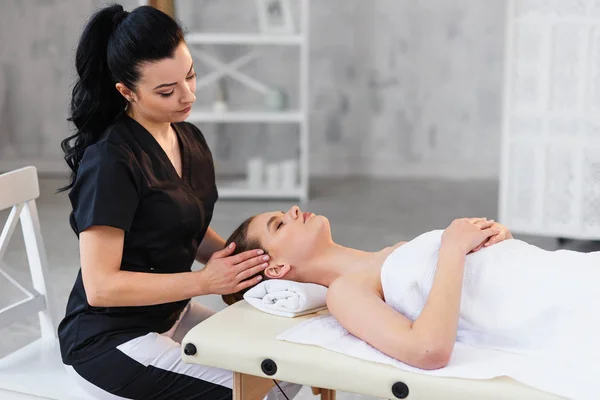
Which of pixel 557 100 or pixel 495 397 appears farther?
pixel 557 100

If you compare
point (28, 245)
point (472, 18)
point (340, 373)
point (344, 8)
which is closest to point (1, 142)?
point (344, 8)

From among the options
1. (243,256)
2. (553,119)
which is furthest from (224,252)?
(553,119)

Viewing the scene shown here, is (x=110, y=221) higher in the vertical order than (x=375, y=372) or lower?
higher

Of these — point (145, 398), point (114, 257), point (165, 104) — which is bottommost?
point (145, 398)

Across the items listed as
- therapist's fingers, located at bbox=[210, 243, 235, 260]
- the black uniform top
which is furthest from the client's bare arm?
the black uniform top

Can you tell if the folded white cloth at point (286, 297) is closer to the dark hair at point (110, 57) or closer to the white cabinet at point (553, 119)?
the dark hair at point (110, 57)

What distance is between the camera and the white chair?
1655 millimetres

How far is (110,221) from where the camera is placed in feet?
5.13

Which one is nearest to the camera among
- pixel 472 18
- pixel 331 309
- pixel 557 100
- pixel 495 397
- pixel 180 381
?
pixel 495 397

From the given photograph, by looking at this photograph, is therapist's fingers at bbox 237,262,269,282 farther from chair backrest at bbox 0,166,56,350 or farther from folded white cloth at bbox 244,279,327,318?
chair backrest at bbox 0,166,56,350

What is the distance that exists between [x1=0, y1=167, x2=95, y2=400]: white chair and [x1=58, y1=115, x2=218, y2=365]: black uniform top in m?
0.07

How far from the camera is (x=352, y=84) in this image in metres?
5.80

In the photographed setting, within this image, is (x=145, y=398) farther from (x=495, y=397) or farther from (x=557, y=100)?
(x=557, y=100)

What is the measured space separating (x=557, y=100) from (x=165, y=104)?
2.72 m
